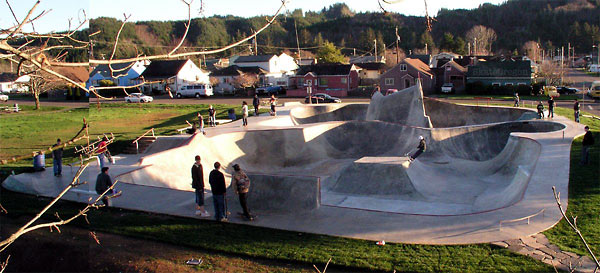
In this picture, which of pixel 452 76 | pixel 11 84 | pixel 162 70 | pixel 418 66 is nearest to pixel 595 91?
pixel 452 76

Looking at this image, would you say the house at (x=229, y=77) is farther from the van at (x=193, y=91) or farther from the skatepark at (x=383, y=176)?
the skatepark at (x=383, y=176)

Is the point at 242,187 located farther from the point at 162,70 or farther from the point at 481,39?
the point at 481,39

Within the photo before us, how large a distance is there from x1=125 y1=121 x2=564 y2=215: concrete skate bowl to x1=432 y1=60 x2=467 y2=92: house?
36.6 m

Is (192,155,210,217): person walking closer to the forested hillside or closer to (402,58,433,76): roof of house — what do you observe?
(402,58,433,76): roof of house

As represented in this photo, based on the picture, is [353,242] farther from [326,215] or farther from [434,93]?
[434,93]

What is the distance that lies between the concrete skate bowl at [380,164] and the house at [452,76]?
36.6 meters

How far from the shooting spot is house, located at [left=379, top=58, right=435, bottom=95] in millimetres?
58375

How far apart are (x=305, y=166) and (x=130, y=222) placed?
11.3m

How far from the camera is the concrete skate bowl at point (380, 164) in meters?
14.9

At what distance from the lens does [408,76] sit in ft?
→ 192

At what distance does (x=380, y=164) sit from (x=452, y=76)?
46.9 meters

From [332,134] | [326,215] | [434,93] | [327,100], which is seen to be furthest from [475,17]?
[326,215]

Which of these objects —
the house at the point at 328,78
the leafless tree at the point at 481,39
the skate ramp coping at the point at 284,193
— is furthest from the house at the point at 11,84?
the leafless tree at the point at 481,39

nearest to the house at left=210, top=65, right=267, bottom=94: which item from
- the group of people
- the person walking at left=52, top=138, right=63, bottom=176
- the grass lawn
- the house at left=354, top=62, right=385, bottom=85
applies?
the house at left=354, top=62, right=385, bottom=85
